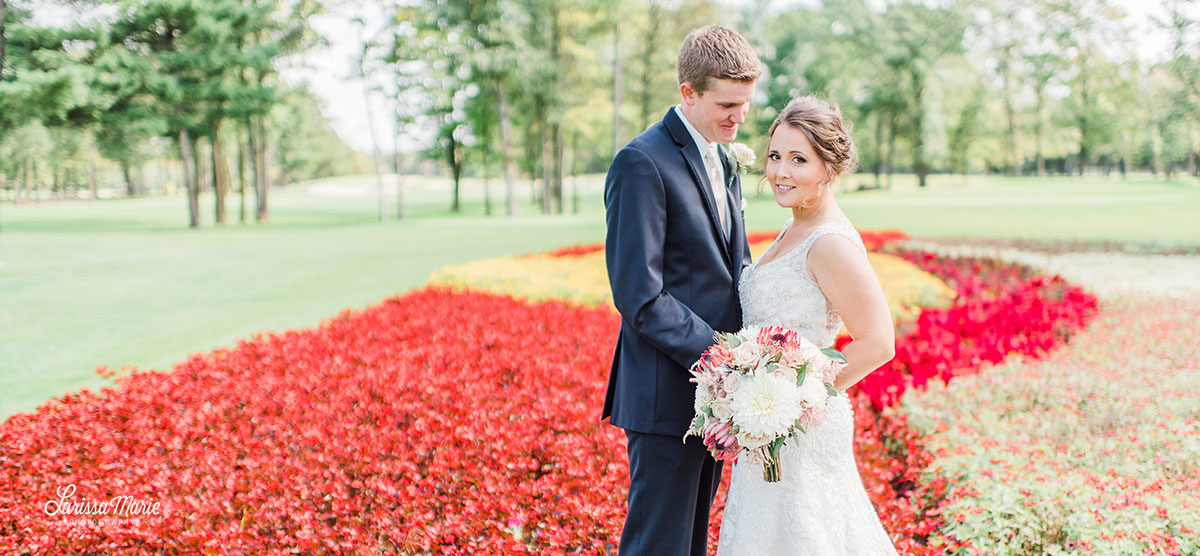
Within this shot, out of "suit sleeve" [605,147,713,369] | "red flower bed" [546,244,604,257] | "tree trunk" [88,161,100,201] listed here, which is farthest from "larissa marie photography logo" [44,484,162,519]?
"tree trunk" [88,161,100,201]

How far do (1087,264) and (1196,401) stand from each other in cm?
919

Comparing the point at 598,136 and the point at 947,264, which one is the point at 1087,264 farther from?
the point at 598,136

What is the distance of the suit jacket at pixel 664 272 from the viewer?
7.41 feet

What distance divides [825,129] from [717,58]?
0.46 meters

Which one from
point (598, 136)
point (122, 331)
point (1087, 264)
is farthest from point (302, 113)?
point (1087, 264)

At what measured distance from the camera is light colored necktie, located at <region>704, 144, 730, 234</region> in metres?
2.62

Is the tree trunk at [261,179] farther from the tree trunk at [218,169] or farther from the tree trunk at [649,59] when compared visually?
the tree trunk at [649,59]

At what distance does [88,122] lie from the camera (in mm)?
26484

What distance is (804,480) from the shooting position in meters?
2.57

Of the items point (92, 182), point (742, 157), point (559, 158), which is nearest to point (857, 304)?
point (742, 157)

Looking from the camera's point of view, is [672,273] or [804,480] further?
[804,480]

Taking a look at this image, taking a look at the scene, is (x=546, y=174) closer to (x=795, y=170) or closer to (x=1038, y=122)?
(x=795, y=170)

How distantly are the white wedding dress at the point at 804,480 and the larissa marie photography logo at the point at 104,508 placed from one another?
304 centimetres

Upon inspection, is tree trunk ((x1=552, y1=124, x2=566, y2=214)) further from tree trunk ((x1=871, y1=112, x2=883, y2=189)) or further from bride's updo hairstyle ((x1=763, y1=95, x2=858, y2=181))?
bride's updo hairstyle ((x1=763, y1=95, x2=858, y2=181))
